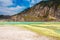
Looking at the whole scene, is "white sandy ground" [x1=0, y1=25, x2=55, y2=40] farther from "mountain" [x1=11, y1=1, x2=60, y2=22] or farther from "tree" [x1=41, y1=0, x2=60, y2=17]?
"tree" [x1=41, y1=0, x2=60, y2=17]

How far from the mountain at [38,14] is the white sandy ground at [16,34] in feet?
1.22

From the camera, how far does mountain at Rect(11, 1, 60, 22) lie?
138 inches

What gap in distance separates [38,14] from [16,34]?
854mm

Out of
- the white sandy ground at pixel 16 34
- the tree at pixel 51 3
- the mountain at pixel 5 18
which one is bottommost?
the white sandy ground at pixel 16 34

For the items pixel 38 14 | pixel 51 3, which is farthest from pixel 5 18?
pixel 51 3

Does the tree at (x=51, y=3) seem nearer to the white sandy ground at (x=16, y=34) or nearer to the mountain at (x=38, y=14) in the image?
the mountain at (x=38, y=14)

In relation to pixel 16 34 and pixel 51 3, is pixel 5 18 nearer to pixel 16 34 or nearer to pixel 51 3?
pixel 16 34

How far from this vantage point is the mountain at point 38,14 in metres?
3.50

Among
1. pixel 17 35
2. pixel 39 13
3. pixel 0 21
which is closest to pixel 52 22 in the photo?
pixel 39 13

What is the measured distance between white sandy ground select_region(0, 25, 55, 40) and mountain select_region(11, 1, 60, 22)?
37 centimetres

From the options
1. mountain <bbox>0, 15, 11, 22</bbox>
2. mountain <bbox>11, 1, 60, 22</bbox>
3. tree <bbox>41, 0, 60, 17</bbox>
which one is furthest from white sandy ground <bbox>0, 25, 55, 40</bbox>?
tree <bbox>41, 0, 60, 17</bbox>

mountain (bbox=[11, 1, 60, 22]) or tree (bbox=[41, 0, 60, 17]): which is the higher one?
tree (bbox=[41, 0, 60, 17])

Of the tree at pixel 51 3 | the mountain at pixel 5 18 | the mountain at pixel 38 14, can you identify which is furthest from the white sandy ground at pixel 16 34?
the tree at pixel 51 3

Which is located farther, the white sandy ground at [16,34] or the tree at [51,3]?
the tree at [51,3]
